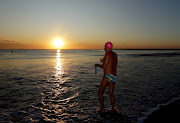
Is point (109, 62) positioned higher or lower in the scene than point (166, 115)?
higher

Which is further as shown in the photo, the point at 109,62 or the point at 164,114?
the point at 164,114

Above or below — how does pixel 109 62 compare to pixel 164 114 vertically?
above

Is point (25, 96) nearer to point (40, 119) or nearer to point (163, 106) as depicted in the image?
point (40, 119)

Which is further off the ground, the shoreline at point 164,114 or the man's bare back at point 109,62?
the man's bare back at point 109,62

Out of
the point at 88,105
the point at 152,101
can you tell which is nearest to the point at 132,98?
the point at 152,101

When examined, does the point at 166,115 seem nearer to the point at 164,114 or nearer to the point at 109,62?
the point at 164,114

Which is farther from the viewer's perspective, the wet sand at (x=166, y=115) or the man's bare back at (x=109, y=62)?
the man's bare back at (x=109, y=62)

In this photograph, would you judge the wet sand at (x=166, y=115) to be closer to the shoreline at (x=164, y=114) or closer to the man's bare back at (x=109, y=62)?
the shoreline at (x=164, y=114)

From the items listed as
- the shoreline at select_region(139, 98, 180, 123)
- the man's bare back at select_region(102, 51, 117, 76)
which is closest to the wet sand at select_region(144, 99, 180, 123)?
the shoreline at select_region(139, 98, 180, 123)

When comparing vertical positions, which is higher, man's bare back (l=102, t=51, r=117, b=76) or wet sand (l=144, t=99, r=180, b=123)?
man's bare back (l=102, t=51, r=117, b=76)

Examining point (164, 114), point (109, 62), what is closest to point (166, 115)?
point (164, 114)

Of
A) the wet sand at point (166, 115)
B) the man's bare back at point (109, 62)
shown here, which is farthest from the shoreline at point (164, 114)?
the man's bare back at point (109, 62)

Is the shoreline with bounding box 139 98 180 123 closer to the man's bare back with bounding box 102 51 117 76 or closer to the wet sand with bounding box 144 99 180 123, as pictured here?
the wet sand with bounding box 144 99 180 123

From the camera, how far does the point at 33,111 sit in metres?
4.82
